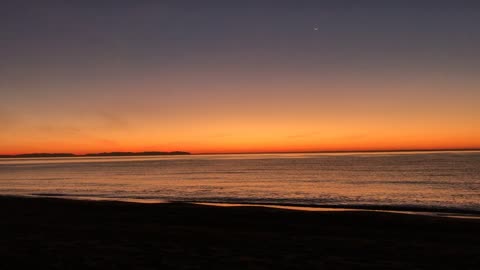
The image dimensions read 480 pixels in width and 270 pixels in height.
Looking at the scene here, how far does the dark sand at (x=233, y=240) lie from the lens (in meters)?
13.5

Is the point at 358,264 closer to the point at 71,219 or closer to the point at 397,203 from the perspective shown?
the point at 71,219

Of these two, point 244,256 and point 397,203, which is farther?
point 397,203

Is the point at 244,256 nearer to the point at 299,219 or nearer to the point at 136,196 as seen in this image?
the point at 299,219

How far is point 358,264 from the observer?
1336cm

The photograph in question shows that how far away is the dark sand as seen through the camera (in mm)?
13461

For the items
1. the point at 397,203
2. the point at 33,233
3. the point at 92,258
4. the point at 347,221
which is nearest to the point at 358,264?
the point at 92,258

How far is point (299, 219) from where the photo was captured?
25703mm

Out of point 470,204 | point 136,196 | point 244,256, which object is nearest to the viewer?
point 244,256

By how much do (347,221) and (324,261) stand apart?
12.2 meters

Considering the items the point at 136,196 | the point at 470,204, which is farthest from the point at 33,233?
the point at 470,204

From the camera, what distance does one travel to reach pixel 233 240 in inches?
706

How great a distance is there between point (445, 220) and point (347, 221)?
565 cm

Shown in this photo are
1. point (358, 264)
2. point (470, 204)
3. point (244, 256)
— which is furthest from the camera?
point (470, 204)

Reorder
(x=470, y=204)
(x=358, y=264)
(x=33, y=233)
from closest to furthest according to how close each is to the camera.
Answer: (x=358, y=264), (x=33, y=233), (x=470, y=204)
